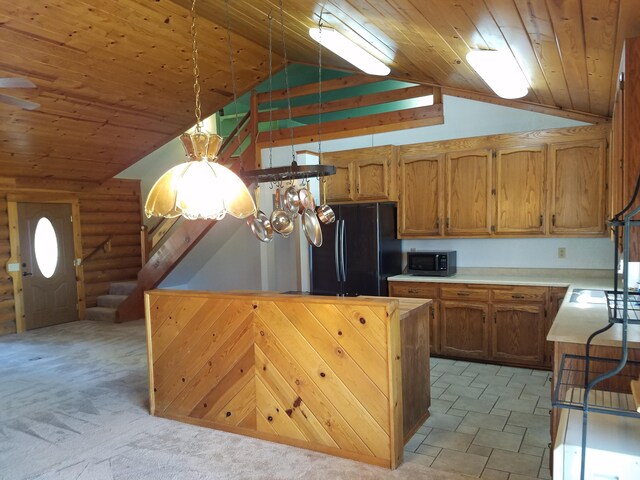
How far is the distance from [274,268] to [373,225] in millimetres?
2412

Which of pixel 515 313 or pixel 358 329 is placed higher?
pixel 358 329

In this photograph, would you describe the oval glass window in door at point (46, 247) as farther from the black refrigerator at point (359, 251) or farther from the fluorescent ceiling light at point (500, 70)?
the fluorescent ceiling light at point (500, 70)

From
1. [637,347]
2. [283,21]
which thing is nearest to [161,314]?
[283,21]

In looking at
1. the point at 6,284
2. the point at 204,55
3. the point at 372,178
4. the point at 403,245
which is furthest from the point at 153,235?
the point at 403,245

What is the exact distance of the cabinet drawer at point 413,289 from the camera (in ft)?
15.5

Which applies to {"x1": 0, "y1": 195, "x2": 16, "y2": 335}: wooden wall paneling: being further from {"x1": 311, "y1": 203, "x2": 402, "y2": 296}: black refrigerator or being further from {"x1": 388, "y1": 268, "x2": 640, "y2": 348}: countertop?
{"x1": 388, "y1": 268, "x2": 640, "y2": 348}: countertop

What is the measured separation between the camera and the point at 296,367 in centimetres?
296

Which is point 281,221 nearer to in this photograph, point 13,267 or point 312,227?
point 312,227

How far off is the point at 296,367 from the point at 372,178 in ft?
9.31

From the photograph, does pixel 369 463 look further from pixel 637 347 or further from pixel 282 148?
Answer: pixel 282 148

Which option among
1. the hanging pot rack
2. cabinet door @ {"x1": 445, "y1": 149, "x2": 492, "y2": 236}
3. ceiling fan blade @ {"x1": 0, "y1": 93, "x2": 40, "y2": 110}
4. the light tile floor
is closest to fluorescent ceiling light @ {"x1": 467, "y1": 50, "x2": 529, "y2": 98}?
cabinet door @ {"x1": 445, "y1": 149, "x2": 492, "y2": 236}

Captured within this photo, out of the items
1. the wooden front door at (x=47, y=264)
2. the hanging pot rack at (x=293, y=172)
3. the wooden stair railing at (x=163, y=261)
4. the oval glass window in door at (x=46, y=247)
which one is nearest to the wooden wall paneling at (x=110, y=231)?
the wooden front door at (x=47, y=264)

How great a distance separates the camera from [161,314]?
3.49 m

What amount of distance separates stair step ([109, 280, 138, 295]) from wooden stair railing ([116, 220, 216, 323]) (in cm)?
40
